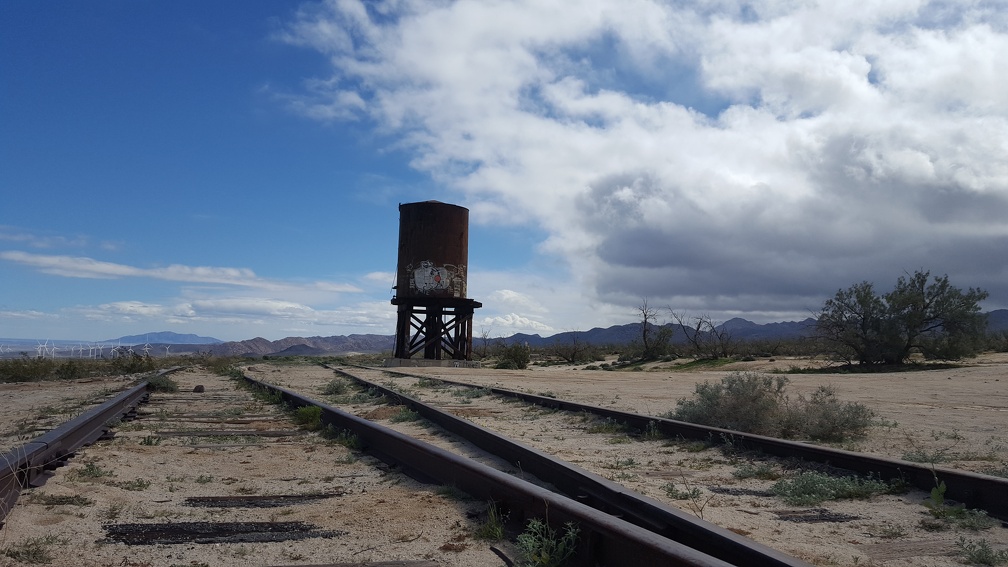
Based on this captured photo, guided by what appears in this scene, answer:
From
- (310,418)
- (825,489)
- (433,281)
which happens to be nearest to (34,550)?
(825,489)

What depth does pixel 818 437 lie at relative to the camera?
722 cm

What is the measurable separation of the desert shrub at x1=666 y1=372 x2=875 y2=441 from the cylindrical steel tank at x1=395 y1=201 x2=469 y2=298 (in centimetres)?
2060

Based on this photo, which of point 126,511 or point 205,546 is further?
point 126,511

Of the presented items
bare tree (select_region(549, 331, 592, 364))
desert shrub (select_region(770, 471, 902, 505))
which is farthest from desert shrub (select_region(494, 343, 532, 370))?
desert shrub (select_region(770, 471, 902, 505))

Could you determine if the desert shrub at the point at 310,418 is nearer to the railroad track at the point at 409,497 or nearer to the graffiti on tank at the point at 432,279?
the railroad track at the point at 409,497

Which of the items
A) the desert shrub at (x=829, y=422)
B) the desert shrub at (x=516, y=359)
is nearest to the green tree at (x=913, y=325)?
the desert shrub at (x=516, y=359)

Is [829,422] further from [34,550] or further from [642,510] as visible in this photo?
[34,550]

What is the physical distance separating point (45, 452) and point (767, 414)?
6.62 metres

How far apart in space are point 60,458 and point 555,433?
15.2 ft

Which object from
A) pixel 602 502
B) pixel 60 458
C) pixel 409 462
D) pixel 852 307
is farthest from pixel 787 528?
pixel 852 307

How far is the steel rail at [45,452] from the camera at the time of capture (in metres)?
4.01

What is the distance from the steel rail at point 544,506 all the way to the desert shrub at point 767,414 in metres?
3.88

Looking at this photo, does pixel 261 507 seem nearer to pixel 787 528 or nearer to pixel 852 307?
pixel 787 528

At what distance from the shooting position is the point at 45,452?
4.97 m
